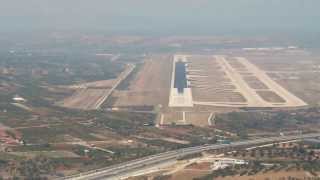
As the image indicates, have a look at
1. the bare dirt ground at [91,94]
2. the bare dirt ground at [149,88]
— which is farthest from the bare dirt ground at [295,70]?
the bare dirt ground at [91,94]

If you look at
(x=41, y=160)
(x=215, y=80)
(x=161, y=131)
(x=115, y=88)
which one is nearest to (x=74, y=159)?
(x=41, y=160)

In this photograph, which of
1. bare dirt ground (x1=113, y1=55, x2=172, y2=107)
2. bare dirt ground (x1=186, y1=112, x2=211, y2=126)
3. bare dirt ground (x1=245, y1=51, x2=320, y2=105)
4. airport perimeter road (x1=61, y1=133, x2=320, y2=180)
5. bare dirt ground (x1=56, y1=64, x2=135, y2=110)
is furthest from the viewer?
bare dirt ground (x1=245, y1=51, x2=320, y2=105)

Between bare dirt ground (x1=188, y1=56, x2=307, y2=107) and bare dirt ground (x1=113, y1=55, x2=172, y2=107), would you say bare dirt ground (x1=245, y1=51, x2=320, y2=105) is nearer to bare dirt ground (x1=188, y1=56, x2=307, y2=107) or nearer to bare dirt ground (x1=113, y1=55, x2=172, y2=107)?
bare dirt ground (x1=188, y1=56, x2=307, y2=107)

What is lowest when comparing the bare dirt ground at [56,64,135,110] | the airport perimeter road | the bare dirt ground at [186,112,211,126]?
the airport perimeter road

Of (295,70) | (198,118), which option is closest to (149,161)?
(198,118)

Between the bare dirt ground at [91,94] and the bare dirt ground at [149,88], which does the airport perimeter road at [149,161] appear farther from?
the bare dirt ground at [91,94]

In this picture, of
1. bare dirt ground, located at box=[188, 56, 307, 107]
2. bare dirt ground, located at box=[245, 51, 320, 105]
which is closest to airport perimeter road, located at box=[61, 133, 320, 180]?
bare dirt ground, located at box=[188, 56, 307, 107]
